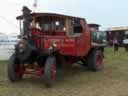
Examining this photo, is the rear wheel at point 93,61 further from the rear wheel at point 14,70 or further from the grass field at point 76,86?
the rear wheel at point 14,70

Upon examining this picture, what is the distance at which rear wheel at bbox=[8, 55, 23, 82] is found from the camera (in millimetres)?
11219

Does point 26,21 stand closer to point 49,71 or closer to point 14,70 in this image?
point 14,70

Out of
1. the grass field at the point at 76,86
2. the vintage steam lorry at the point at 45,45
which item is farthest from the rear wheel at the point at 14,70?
the grass field at the point at 76,86

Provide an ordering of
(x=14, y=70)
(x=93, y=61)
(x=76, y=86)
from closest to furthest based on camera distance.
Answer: (x=76, y=86) → (x=14, y=70) → (x=93, y=61)

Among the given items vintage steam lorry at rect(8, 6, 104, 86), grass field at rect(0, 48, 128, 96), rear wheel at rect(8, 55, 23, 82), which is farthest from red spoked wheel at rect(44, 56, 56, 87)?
rear wheel at rect(8, 55, 23, 82)

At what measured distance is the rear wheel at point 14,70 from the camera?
11.2 meters

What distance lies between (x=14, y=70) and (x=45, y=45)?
1284mm

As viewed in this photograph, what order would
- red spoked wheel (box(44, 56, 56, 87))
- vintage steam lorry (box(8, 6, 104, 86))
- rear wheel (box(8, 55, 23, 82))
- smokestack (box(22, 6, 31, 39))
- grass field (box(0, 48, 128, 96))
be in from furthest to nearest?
rear wheel (box(8, 55, 23, 82))
smokestack (box(22, 6, 31, 39))
vintage steam lorry (box(8, 6, 104, 86))
red spoked wheel (box(44, 56, 56, 87))
grass field (box(0, 48, 128, 96))

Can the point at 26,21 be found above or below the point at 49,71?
above

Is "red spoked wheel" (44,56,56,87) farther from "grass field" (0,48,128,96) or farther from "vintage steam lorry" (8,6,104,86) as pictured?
"grass field" (0,48,128,96)

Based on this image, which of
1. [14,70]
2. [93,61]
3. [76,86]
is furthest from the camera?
[93,61]

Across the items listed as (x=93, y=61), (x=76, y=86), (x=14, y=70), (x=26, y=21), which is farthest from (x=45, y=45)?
(x=93, y=61)

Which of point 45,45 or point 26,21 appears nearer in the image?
point 26,21

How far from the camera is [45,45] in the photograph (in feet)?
36.3
